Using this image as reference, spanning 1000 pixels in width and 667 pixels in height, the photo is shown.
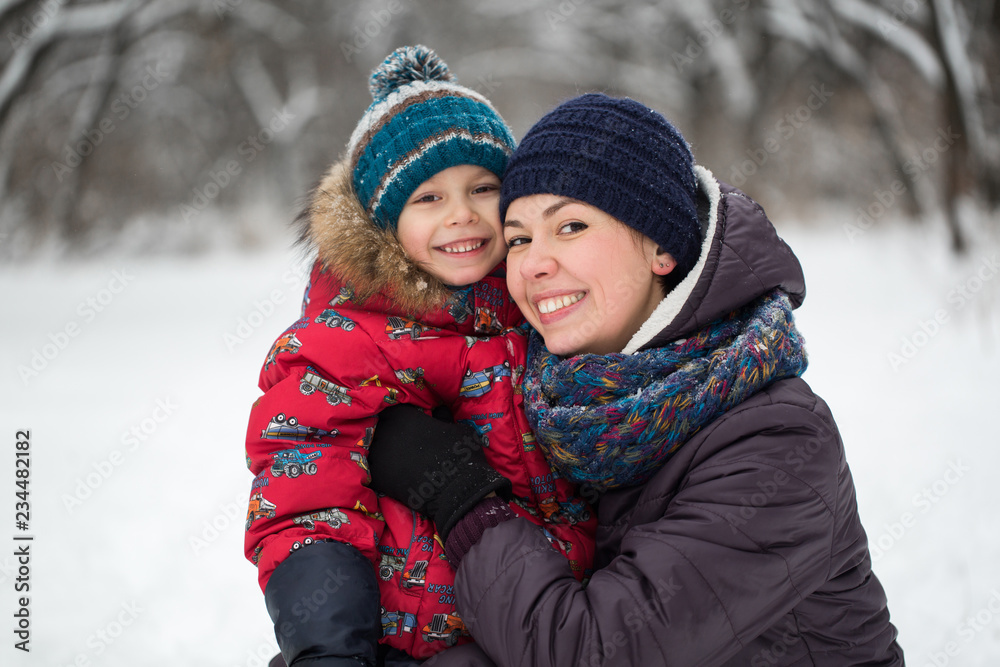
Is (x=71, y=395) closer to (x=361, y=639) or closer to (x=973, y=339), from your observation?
(x=361, y=639)

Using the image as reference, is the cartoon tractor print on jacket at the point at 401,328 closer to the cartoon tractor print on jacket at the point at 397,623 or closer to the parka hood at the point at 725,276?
the parka hood at the point at 725,276

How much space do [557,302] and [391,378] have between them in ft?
1.61

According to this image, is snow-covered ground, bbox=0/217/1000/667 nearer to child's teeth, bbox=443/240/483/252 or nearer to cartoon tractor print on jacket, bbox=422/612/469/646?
child's teeth, bbox=443/240/483/252

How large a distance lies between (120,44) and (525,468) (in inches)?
434

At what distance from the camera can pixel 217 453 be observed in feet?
15.8

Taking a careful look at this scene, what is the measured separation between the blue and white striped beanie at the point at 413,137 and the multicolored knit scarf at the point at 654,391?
74 cm

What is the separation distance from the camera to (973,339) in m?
6.39

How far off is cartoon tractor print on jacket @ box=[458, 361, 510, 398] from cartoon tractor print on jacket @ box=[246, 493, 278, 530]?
0.59 meters

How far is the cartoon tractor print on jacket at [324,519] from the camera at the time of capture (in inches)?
64.0

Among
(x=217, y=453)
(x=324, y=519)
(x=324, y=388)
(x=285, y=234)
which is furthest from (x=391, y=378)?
(x=285, y=234)

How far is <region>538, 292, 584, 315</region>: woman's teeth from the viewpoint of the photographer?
5.91 ft

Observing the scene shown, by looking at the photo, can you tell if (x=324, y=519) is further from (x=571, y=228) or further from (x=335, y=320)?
(x=571, y=228)

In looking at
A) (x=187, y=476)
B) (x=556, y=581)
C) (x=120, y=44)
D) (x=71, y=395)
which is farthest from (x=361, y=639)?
(x=120, y=44)

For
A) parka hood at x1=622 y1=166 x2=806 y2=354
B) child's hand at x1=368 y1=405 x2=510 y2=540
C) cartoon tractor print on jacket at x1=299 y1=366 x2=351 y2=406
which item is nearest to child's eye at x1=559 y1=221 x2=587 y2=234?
parka hood at x1=622 y1=166 x2=806 y2=354
